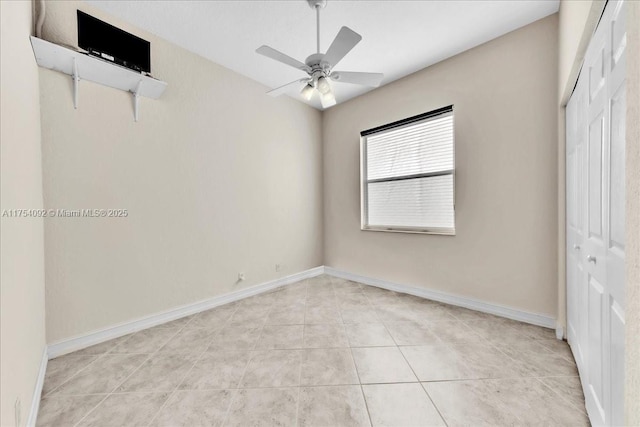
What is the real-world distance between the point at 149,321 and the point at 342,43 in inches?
122

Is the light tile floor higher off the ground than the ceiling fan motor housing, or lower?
lower

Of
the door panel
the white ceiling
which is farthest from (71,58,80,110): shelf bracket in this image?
the door panel

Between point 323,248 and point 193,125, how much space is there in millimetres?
2845

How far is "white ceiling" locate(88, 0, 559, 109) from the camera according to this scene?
2283 mm

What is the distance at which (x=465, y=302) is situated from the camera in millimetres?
3002

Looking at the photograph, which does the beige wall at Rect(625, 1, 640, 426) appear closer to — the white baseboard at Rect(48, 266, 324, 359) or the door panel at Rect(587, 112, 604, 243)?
the door panel at Rect(587, 112, 604, 243)

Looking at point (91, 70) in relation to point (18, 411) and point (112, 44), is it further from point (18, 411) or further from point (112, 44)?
point (18, 411)

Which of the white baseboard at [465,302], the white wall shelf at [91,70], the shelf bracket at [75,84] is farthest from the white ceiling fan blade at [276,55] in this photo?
the white baseboard at [465,302]

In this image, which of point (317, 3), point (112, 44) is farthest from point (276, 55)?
point (112, 44)

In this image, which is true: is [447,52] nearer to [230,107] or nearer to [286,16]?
[286,16]

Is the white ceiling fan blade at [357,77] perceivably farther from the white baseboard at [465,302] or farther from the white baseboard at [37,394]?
the white baseboard at [37,394]

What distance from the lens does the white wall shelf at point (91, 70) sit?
Result: 1901mm

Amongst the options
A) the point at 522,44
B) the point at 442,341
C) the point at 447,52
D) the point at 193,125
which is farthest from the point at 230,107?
the point at 442,341

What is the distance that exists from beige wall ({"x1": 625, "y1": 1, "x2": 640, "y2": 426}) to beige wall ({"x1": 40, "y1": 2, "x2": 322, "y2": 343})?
10.4ft
